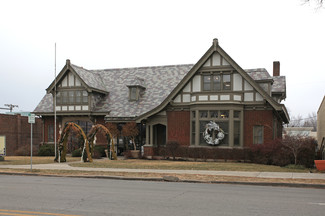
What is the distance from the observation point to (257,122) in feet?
83.9

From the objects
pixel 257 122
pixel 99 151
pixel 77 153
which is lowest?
pixel 77 153

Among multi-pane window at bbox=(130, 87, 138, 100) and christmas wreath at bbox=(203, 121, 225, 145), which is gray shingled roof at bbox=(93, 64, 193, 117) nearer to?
multi-pane window at bbox=(130, 87, 138, 100)

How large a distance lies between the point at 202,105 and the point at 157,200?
16185 mm

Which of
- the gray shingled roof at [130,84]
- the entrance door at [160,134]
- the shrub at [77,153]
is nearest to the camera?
the entrance door at [160,134]

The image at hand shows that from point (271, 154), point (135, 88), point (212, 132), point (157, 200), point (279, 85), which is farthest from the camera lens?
point (135, 88)

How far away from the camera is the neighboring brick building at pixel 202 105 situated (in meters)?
25.5

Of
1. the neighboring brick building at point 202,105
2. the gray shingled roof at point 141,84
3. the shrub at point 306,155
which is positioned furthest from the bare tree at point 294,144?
the gray shingled roof at point 141,84

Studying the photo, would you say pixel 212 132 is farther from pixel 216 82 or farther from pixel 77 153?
pixel 77 153

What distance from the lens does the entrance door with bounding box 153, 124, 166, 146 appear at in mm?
29342

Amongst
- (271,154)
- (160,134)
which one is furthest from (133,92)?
(271,154)

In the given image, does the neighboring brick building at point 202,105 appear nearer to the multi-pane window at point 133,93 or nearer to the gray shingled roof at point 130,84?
the multi-pane window at point 133,93

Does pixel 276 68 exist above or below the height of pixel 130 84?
above

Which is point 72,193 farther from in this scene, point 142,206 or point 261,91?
point 261,91

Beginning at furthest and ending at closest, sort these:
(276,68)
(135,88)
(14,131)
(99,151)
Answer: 1. (14,131)
2. (276,68)
3. (135,88)
4. (99,151)
